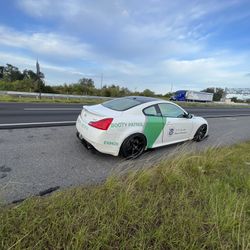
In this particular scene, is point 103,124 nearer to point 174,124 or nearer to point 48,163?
point 48,163

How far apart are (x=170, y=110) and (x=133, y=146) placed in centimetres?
164

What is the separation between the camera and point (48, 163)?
407 cm

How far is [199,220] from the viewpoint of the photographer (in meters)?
2.43

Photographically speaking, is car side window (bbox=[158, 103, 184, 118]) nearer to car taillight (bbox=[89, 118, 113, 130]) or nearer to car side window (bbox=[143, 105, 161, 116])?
car side window (bbox=[143, 105, 161, 116])

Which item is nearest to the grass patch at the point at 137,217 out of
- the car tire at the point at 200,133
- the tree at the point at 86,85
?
the car tire at the point at 200,133

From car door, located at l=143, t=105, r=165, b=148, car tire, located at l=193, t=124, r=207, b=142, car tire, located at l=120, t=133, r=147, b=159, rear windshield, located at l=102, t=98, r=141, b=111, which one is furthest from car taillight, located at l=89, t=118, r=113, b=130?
car tire, located at l=193, t=124, r=207, b=142

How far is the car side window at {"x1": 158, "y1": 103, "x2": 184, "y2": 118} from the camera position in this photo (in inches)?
210

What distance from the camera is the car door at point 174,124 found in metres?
5.36

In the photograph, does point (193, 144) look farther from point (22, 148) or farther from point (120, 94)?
point (120, 94)

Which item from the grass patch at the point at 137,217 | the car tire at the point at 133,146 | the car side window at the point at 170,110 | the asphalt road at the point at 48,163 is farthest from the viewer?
the car side window at the point at 170,110

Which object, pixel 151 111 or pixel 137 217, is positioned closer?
pixel 137 217

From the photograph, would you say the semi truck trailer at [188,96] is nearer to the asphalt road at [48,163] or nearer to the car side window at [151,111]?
the asphalt road at [48,163]

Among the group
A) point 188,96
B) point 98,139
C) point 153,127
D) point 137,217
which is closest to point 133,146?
point 153,127

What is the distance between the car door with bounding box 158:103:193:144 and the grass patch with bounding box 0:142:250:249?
2115 mm
